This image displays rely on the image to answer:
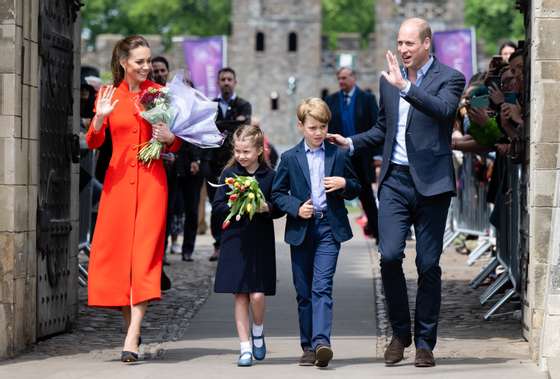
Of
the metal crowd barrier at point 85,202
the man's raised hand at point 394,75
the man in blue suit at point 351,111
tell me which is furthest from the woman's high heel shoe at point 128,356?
the man in blue suit at point 351,111

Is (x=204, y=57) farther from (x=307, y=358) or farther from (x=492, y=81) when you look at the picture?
(x=307, y=358)

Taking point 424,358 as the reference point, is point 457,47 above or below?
above

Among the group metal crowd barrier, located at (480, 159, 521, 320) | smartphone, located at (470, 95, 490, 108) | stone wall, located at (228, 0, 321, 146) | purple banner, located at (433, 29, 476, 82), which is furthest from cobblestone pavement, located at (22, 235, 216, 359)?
stone wall, located at (228, 0, 321, 146)

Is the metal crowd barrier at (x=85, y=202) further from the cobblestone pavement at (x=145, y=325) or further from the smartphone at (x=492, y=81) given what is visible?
the smartphone at (x=492, y=81)

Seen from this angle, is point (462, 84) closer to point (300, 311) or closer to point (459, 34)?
point (300, 311)

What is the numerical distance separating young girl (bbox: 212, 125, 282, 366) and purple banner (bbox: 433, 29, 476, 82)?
33.6 m

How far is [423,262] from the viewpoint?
9781mm

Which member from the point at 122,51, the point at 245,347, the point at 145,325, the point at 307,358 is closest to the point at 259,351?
the point at 245,347

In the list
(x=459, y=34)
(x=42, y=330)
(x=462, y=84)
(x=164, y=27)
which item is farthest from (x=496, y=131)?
(x=164, y=27)

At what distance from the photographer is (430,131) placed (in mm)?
9703

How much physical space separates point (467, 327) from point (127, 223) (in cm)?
308

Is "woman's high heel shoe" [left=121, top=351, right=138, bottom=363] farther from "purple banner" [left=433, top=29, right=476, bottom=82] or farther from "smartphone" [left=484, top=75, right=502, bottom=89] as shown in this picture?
"purple banner" [left=433, top=29, right=476, bottom=82]

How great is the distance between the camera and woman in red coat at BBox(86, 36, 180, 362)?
9.98 metres

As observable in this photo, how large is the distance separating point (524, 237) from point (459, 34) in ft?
109
